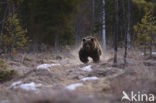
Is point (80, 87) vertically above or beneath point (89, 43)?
beneath

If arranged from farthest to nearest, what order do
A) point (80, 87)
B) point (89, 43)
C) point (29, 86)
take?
point (89, 43) → point (29, 86) → point (80, 87)

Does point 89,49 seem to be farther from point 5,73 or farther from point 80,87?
point 80,87

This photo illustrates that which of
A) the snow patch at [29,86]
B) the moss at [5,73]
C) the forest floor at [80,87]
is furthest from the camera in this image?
the moss at [5,73]

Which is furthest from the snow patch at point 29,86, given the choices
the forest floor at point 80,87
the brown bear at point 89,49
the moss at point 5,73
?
the brown bear at point 89,49

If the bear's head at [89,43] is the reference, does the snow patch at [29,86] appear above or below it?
below

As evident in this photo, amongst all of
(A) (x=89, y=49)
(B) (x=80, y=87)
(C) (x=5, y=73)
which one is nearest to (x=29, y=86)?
(B) (x=80, y=87)

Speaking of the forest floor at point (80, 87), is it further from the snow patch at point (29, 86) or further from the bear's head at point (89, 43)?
the bear's head at point (89, 43)

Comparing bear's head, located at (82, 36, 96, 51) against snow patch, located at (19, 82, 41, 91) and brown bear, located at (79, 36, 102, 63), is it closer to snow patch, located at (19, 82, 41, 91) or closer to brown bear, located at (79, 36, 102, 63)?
brown bear, located at (79, 36, 102, 63)

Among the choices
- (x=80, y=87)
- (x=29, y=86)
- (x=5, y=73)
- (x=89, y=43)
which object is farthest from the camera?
(x=89, y=43)

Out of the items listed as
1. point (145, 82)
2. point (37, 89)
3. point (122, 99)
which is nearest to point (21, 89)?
point (37, 89)

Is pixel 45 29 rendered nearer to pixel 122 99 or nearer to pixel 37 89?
pixel 37 89

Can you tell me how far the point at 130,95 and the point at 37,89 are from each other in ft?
9.66

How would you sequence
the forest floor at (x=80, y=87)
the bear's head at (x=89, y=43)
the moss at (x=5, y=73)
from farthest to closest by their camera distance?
1. the bear's head at (x=89, y=43)
2. the moss at (x=5, y=73)
3. the forest floor at (x=80, y=87)

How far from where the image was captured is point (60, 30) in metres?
24.1
